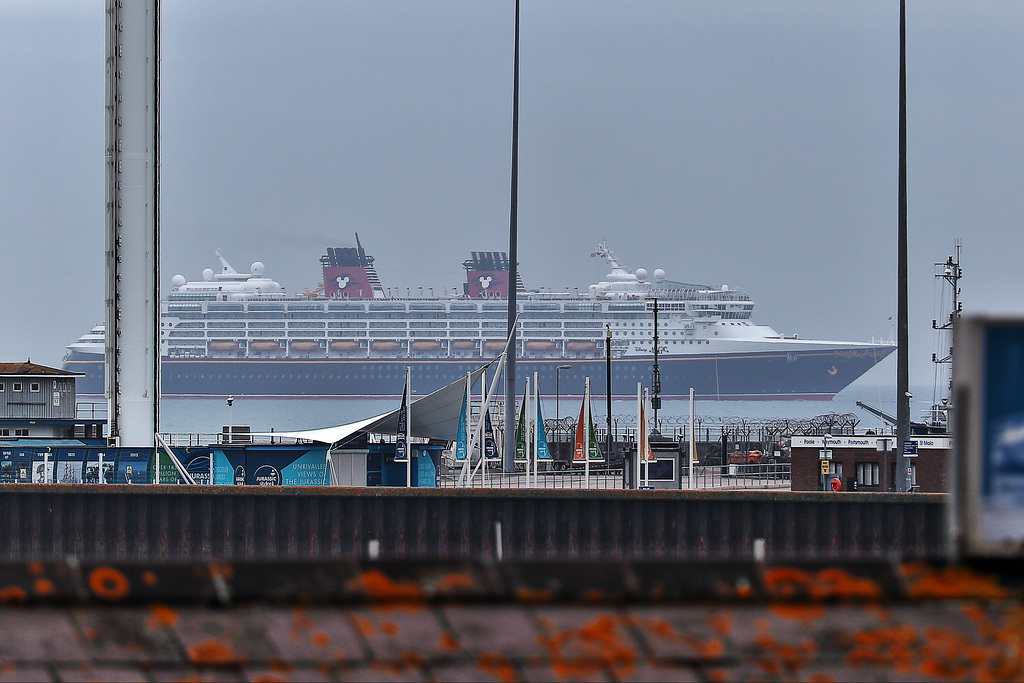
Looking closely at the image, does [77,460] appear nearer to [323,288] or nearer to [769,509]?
[769,509]

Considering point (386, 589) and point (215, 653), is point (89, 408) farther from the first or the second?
point (386, 589)

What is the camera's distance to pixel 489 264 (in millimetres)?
142125

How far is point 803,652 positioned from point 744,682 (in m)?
0.17

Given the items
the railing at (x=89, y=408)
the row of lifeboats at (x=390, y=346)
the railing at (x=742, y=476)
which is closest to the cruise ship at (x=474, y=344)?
the row of lifeboats at (x=390, y=346)

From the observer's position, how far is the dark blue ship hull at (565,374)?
119812 mm

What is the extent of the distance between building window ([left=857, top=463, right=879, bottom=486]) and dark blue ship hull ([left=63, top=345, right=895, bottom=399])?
9023 centimetres

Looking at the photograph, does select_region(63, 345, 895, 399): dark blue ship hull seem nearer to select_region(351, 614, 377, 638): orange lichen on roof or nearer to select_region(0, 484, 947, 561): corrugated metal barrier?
select_region(0, 484, 947, 561): corrugated metal barrier

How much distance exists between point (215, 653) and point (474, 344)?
396 feet

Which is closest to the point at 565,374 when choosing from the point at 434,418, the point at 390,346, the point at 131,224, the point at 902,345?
the point at 390,346

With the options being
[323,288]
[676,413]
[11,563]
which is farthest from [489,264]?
[11,563]

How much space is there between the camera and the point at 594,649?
2.94 meters

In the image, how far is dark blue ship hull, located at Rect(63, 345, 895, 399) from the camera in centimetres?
11981

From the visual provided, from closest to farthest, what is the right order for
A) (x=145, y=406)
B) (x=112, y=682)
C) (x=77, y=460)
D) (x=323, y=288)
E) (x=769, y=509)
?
(x=112, y=682) → (x=769, y=509) → (x=77, y=460) → (x=145, y=406) → (x=323, y=288)

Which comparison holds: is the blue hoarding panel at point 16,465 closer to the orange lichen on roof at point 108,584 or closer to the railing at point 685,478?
the railing at point 685,478
